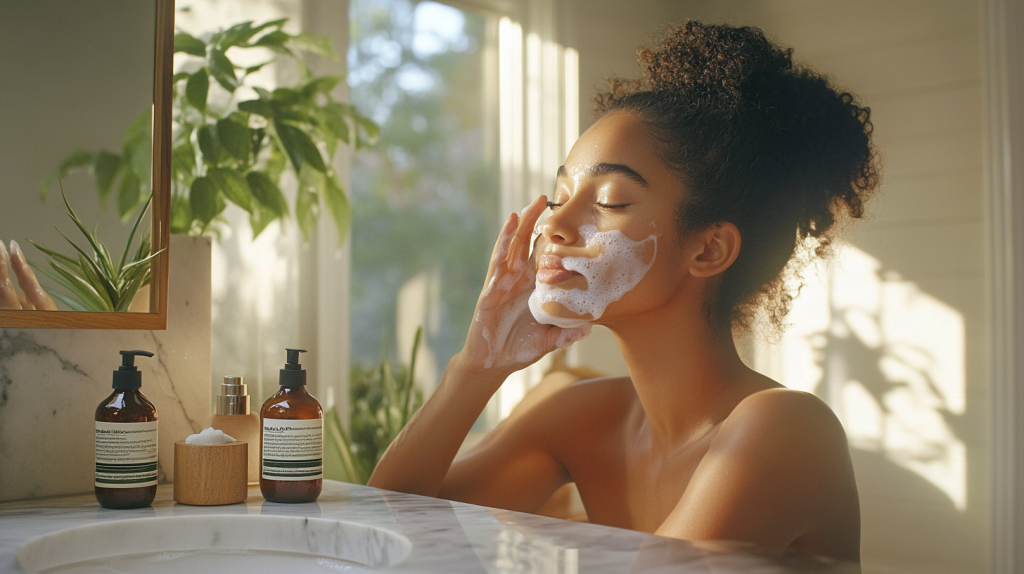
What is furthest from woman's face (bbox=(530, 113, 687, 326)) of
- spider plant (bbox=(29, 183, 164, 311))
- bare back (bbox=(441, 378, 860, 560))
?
spider plant (bbox=(29, 183, 164, 311))

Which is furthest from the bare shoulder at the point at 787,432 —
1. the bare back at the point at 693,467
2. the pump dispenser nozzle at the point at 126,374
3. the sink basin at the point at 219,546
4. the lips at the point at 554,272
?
the pump dispenser nozzle at the point at 126,374

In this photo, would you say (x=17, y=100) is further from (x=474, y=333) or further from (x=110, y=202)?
(x=474, y=333)

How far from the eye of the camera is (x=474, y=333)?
108 centimetres

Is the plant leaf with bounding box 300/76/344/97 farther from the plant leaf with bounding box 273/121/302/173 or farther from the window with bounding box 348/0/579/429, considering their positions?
the window with bounding box 348/0/579/429

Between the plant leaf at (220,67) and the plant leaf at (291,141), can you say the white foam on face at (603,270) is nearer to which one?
the plant leaf at (291,141)

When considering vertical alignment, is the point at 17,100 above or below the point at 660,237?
above

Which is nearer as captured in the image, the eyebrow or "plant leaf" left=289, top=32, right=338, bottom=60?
the eyebrow

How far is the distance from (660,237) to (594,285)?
0.32ft

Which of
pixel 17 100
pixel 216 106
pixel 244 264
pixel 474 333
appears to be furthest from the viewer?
pixel 244 264

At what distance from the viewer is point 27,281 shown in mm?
908

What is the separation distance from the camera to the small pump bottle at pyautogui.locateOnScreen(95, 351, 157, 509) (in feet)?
2.76

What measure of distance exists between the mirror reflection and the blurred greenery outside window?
3.56ft

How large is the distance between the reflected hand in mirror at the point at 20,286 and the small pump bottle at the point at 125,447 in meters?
0.15

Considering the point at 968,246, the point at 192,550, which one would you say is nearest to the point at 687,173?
the point at 192,550
